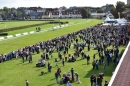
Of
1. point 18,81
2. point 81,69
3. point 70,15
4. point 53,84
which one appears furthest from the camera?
point 70,15

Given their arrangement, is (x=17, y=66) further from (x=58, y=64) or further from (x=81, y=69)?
(x=81, y=69)

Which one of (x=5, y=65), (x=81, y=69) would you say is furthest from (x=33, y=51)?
(x=81, y=69)

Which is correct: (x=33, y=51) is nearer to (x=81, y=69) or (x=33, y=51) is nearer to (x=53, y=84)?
(x=81, y=69)

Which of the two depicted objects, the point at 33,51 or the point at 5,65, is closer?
the point at 5,65

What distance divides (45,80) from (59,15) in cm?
15757

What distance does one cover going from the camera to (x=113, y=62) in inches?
991

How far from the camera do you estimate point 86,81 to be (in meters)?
20.4

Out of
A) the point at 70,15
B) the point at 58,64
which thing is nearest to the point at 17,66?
the point at 58,64

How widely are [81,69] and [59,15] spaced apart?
507ft

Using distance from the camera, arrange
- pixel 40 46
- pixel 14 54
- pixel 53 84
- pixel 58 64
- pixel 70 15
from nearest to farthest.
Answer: pixel 53 84 < pixel 58 64 < pixel 14 54 < pixel 40 46 < pixel 70 15

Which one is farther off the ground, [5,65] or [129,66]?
[129,66]

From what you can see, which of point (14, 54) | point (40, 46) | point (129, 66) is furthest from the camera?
point (40, 46)

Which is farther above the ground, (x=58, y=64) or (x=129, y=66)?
Result: (x=129, y=66)

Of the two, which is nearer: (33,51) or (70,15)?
(33,51)
